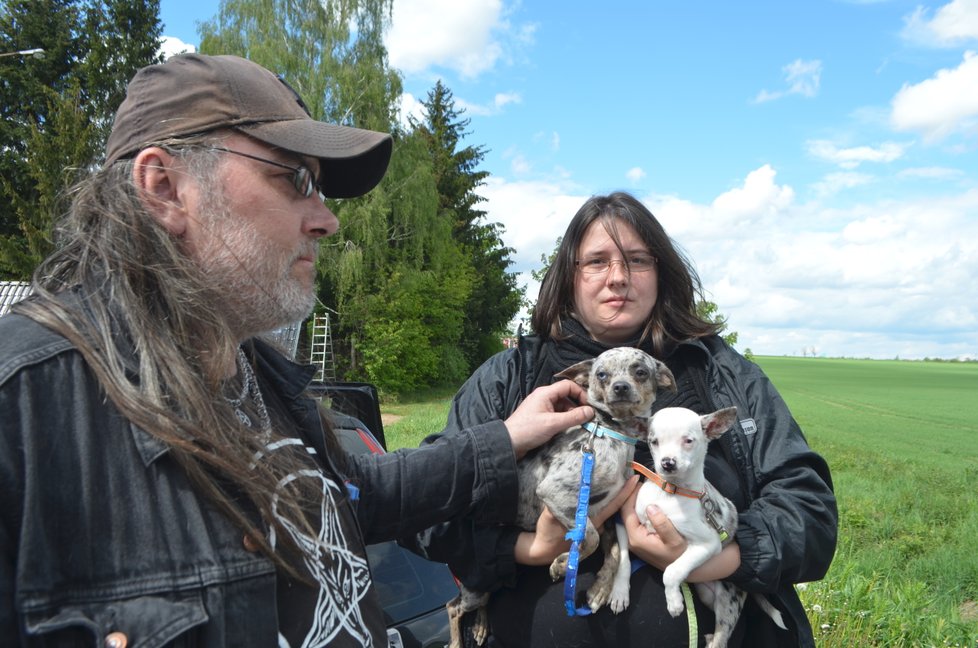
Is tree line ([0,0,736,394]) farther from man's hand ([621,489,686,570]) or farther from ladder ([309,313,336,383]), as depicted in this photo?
man's hand ([621,489,686,570])

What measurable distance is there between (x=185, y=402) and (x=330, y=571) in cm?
60

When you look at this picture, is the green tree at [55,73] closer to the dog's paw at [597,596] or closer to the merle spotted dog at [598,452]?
the merle spotted dog at [598,452]

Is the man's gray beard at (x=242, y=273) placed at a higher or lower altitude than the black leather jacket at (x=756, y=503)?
higher

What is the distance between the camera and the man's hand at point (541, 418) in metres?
2.60

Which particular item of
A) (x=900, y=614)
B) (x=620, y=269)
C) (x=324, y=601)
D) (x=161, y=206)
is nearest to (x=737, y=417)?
(x=620, y=269)

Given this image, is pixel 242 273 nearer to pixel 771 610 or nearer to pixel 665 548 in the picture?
pixel 665 548

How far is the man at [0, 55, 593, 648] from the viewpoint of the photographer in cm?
126

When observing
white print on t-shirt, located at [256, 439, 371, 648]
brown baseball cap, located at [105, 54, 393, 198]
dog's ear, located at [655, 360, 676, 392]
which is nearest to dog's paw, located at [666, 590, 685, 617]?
dog's ear, located at [655, 360, 676, 392]

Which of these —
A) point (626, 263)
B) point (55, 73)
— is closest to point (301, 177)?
point (626, 263)

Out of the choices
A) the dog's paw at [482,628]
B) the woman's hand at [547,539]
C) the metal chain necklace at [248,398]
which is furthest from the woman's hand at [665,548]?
the metal chain necklace at [248,398]

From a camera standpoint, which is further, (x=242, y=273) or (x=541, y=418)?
(x=541, y=418)

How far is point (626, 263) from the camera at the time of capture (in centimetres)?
285

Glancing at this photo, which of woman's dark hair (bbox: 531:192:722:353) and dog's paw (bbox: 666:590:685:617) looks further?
woman's dark hair (bbox: 531:192:722:353)

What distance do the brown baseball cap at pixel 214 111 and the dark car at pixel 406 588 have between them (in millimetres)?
1553
